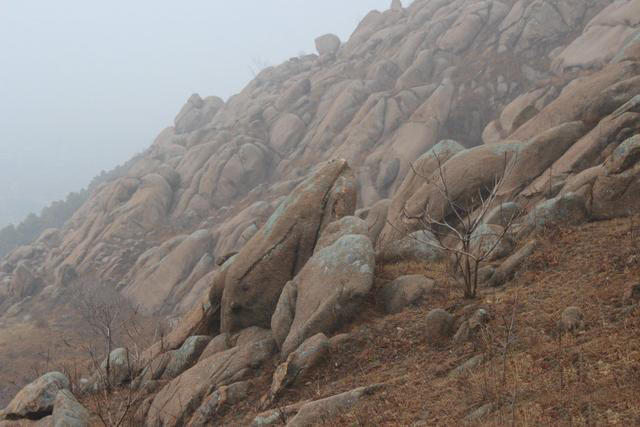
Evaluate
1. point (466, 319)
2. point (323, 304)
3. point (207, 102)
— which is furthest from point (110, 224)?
point (466, 319)

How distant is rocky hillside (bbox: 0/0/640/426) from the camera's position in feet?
40.7

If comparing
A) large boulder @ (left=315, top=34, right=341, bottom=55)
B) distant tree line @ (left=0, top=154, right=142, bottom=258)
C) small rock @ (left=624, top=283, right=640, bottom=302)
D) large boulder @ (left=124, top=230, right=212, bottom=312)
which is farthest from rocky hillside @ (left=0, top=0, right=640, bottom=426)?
distant tree line @ (left=0, top=154, right=142, bottom=258)

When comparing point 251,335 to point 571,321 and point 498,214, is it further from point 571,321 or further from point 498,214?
point 498,214

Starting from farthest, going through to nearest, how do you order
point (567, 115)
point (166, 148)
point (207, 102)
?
point (207, 102)
point (166, 148)
point (567, 115)

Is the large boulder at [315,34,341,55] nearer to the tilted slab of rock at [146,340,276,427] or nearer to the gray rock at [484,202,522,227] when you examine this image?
the gray rock at [484,202,522,227]

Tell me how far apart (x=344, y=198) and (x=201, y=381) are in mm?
7506

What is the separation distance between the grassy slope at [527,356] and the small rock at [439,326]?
278mm

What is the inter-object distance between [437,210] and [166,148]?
192 ft

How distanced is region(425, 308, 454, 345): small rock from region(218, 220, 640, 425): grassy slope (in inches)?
10.9

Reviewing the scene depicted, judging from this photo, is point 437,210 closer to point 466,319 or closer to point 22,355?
point 466,319

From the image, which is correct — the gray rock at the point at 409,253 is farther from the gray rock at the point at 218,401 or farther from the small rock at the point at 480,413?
the small rock at the point at 480,413

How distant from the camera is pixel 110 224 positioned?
167 feet

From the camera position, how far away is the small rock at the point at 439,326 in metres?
9.88

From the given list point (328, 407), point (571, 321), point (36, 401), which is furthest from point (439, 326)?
point (36, 401)
